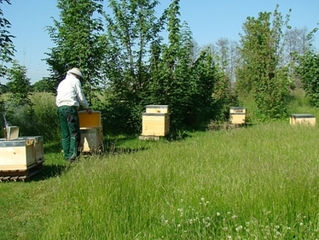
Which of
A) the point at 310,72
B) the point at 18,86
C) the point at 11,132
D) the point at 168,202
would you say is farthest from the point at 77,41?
the point at 310,72

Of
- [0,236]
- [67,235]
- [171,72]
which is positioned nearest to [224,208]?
[67,235]

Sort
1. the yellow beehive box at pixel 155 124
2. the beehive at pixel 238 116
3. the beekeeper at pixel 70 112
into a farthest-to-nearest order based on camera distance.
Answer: the beehive at pixel 238 116, the yellow beehive box at pixel 155 124, the beekeeper at pixel 70 112

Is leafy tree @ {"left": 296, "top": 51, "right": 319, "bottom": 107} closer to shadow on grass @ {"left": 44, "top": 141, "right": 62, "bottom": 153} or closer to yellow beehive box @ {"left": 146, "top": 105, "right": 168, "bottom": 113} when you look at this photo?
yellow beehive box @ {"left": 146, "top": 105, "right": 168, "bottom": 113}

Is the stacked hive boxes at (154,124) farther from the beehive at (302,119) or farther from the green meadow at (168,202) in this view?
the beehive at (302,119)

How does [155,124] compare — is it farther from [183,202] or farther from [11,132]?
[183,202]

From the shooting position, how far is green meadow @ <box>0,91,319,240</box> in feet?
9.69

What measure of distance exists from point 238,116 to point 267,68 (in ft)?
9.77

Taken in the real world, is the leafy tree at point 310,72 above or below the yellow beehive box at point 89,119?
above

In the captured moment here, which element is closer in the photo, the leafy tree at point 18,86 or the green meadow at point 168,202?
the green meadow at point 168,202

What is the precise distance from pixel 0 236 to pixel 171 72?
26.1ft

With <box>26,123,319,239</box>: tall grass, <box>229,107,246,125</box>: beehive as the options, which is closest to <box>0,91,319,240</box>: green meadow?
<box>26,123,319,239</box>: tall grass

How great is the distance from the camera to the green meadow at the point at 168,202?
295 centimetres

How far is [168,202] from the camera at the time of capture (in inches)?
135

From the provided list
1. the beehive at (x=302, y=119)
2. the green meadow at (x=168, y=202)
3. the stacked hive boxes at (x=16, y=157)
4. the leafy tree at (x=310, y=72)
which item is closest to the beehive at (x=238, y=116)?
the beehive at (x=302, y=119)
